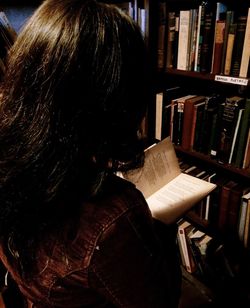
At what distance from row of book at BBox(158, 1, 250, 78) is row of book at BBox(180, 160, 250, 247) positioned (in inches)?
18.6

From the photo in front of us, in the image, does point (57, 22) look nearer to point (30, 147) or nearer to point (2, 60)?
point (30, 147)

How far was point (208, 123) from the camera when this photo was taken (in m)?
1.19

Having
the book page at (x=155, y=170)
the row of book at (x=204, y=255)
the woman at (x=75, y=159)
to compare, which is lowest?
the row of book at (x=204, y=255)

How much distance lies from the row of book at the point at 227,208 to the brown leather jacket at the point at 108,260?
2.36ft

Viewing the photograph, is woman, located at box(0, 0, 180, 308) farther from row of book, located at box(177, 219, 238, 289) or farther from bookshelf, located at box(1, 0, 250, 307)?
row of book, located at box(177, 219, 238, 289)

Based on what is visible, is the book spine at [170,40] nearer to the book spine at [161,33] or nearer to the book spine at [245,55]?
the book spine at [161,33]

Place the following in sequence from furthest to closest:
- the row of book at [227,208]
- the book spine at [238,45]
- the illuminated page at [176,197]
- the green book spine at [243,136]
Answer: the row of book at [227,208] → the green book spine at [243,136] → the book spine at [238,45] → the illuminated page at [176,197]

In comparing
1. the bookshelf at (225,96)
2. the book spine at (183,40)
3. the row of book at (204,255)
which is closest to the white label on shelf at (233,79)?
the bookshelf at (225,96)

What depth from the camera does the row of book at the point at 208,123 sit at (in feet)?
3.57

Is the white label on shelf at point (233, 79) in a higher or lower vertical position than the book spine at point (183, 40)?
lower

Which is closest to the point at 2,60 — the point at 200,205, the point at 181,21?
the point at 181,21

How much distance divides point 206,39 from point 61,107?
823 mm

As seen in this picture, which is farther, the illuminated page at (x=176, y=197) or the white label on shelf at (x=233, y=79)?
the white label on shelf at (x=233, y=79)

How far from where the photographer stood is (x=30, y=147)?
473 mm
